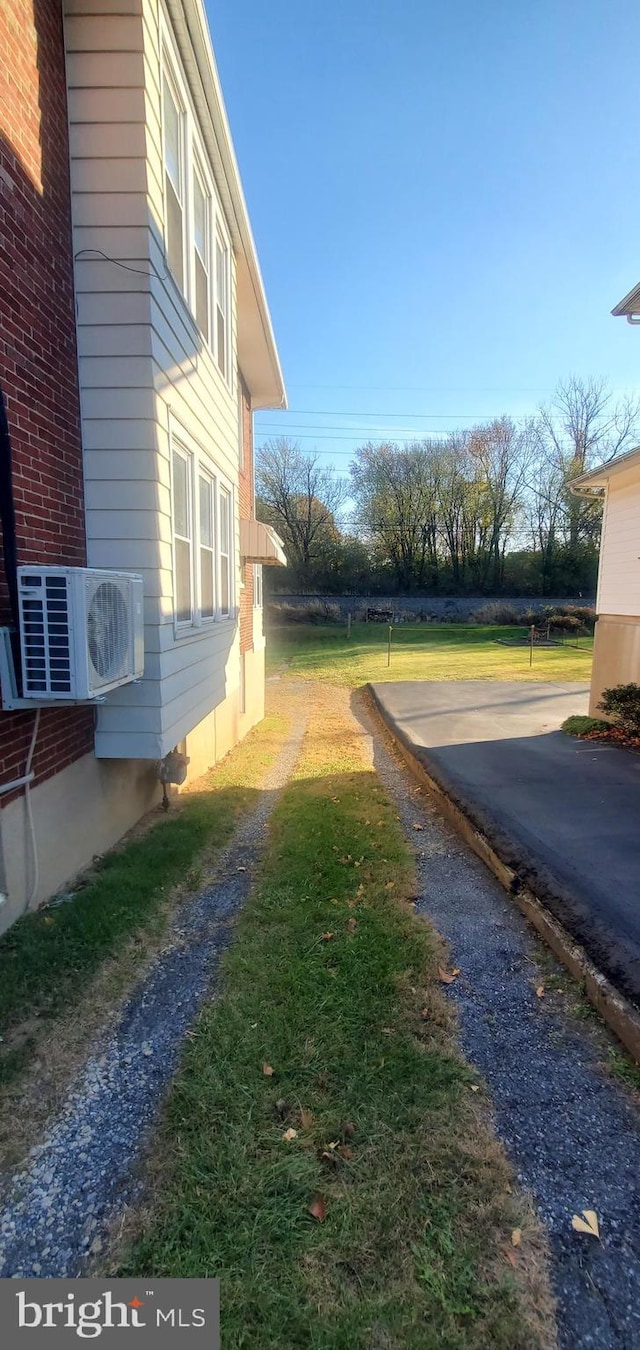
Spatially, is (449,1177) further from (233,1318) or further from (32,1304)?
(32,1304)

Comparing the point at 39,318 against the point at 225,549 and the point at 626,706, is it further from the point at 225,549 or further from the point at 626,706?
the point at 626,706

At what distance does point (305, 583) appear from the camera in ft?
127

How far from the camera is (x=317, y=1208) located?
1.80 meters

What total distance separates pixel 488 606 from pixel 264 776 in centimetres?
3047

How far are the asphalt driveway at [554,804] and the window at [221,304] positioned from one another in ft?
17.2

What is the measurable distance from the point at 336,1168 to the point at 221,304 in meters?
7.19

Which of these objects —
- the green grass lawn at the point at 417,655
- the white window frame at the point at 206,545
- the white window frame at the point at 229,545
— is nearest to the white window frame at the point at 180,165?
the white window frame at the point at 206,545

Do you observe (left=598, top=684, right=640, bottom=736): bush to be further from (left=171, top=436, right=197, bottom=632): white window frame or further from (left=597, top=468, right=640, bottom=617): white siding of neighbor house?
(left=171, top=436, right=197, bottom=632): white window frame

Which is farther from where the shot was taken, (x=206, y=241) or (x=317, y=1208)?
(x=206, y=241)

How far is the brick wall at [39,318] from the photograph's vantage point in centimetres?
304

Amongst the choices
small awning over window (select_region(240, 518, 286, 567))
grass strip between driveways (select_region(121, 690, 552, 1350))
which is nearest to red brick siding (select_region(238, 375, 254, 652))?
small awning over window (select_region(240, 518, 286, 567))

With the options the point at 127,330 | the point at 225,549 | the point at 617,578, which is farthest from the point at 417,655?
the point at 127,330

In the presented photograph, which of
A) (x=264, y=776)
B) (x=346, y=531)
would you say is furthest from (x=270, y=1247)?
(x=346, y=531)

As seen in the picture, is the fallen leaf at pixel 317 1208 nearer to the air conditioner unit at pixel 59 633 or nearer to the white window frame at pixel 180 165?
the air conditioner unit at pixel 59 633
